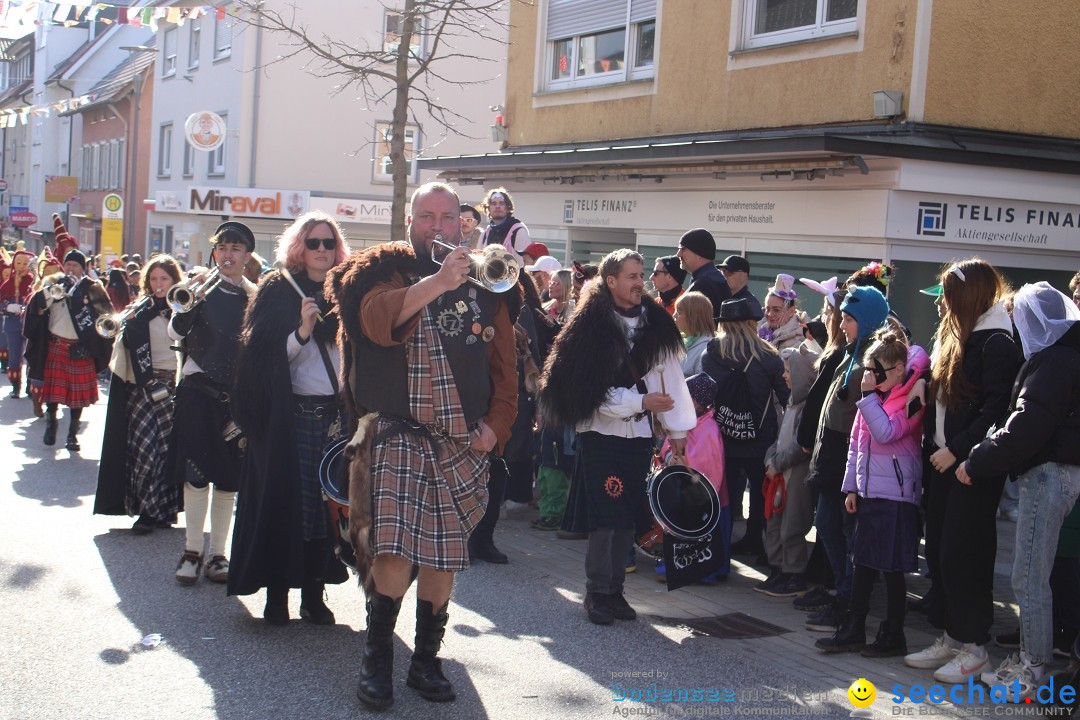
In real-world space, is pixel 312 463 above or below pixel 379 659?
above

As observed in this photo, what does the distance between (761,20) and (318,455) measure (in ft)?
29.7

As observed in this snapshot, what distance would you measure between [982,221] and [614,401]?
653 cm

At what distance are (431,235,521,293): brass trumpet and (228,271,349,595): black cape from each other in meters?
1.39

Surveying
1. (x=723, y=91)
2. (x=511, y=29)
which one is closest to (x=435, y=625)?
(x=723, y=91)

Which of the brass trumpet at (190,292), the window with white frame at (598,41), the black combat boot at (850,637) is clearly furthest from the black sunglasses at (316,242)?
the window with white frame at (598,41)

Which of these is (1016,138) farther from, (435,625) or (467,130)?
(467,130)

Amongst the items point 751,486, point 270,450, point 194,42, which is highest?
point 194,42

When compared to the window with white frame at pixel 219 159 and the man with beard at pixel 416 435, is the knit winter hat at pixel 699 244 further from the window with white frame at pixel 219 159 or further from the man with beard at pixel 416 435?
the window with white frame at pixel 219 159

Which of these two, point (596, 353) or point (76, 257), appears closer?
point (596, 353)

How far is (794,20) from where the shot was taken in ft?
41.0

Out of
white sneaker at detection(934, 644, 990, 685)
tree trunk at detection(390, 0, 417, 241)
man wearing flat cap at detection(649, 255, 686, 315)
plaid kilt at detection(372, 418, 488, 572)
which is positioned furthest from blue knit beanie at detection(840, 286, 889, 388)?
tree trunk at detection(390, 0, 417, 241)

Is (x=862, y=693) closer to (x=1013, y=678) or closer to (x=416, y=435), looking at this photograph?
(x=1013, y=678)

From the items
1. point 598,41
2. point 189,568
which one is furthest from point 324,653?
point 598,41

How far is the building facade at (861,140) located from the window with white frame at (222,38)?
20.1 meters
